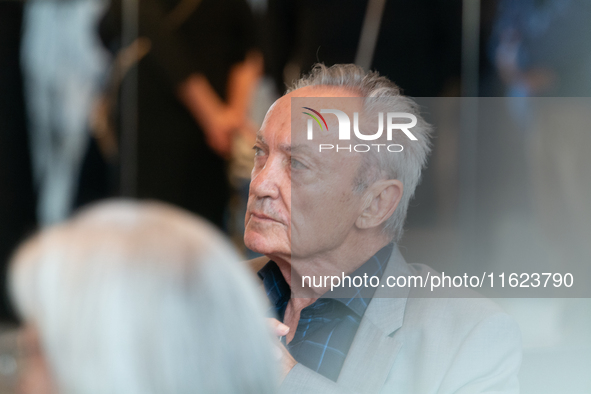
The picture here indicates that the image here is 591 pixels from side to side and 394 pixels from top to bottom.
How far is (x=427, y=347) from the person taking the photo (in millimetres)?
810

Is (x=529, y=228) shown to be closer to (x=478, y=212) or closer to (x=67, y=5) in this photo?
(x=478, y=212)

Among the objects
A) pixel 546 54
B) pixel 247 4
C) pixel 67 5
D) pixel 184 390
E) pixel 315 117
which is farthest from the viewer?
pixel 67 5

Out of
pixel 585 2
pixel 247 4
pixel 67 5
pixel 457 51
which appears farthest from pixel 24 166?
pixel 585 2

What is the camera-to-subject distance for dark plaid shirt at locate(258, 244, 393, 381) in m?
0.81

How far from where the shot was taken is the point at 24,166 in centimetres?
270

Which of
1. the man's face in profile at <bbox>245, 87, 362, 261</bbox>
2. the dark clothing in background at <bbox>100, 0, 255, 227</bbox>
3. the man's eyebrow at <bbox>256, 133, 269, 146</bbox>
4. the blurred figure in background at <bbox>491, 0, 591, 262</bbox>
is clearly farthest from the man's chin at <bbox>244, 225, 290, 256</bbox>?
the dark clothing in background at <bbox>100, 0, 255, 227</bbox>

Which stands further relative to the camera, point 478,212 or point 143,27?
point 143,27

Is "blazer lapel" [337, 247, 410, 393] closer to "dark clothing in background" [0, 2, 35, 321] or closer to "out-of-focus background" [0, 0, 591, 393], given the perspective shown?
"out-of-focus background" [0, 0, 591, 393]

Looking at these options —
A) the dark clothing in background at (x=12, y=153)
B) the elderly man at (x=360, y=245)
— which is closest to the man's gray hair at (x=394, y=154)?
the elderly man at (x=360, y=245)

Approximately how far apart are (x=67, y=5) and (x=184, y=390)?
97.3 inches

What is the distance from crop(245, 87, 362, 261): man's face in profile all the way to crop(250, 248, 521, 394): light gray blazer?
0.09 metres

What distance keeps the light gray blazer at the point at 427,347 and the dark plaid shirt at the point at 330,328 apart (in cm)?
1

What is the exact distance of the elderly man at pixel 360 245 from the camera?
0.79m

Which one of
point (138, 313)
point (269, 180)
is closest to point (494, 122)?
point (269, 180)
